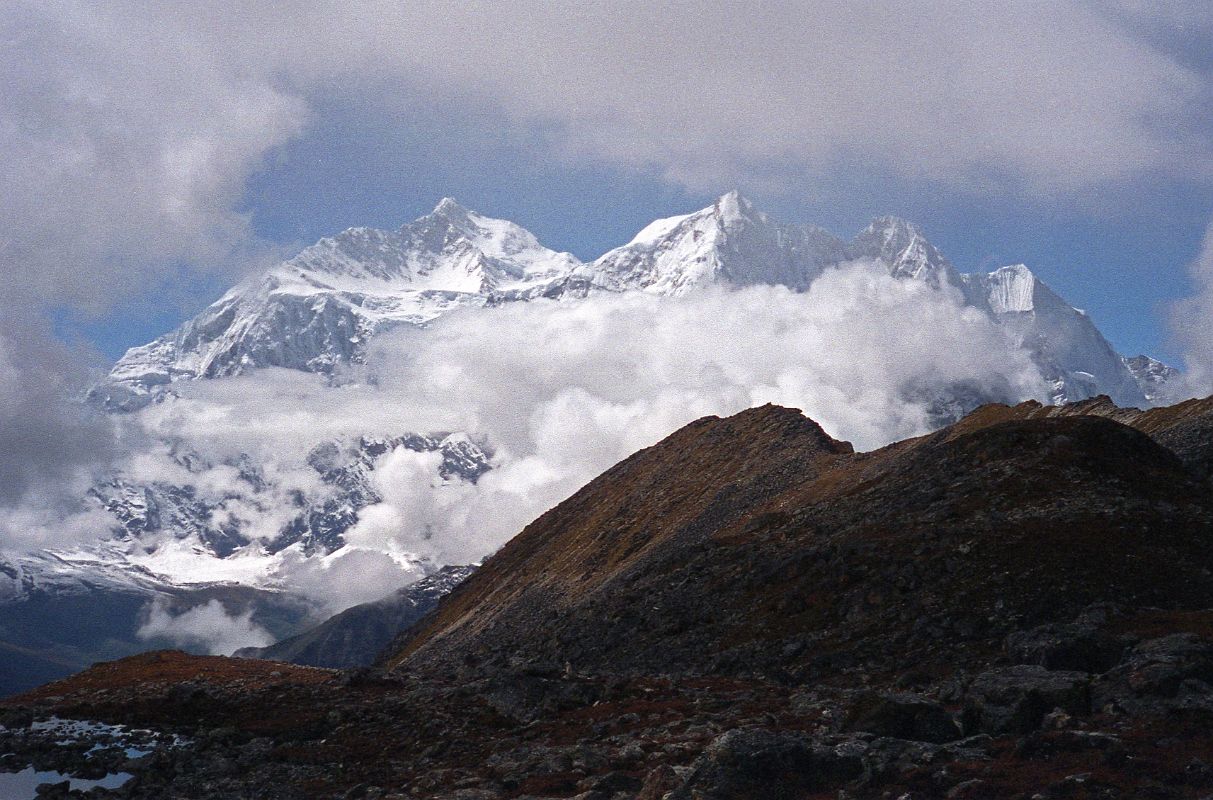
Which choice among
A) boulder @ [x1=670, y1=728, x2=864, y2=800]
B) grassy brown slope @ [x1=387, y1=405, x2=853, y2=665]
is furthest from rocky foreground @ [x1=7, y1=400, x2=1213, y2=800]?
grassy brown slope @ [x1=387, y1=405, x2=853, y2=665]

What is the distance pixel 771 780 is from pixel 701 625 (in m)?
35.0

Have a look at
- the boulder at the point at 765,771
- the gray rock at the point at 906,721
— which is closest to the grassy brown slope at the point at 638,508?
the gray rock at the point at 906,721

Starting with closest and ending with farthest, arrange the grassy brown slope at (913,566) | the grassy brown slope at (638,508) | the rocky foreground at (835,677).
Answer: the rocky foreground at (835,677), the grassy brown slope at (913,566), the grassy brown slope at (638,508)

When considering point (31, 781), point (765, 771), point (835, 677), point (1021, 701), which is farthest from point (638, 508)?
point (765, 771)

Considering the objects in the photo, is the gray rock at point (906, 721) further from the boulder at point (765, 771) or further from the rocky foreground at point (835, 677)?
the boulder at point (765, 771)

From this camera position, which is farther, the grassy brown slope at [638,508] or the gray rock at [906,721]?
the grassy brown slope at [638,508]

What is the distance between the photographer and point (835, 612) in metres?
59.5

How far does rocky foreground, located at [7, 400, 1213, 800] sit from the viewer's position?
31.3 metres

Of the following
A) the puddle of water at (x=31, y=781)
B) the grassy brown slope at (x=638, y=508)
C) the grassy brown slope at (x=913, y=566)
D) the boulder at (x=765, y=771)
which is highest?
the grassy brown slope at (x=638, y=508)

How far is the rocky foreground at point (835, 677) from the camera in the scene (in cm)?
3133

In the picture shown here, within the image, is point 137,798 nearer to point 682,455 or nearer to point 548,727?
point 548,727

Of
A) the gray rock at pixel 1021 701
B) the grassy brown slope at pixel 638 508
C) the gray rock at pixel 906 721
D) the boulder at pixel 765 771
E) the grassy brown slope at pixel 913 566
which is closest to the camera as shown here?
the boulder at pixel 765 771

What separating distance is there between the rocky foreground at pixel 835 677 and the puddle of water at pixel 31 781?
0.70 metres

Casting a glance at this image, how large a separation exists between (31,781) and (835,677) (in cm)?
3675
